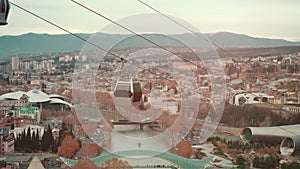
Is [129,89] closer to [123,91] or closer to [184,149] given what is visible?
[123,91]

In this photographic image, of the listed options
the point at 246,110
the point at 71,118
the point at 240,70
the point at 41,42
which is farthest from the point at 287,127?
the point at 41,42

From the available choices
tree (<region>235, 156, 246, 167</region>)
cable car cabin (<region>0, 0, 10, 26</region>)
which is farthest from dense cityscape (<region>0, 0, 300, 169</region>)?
Answer: cable car cabin (<region>0, 0, 10, 26</region>)

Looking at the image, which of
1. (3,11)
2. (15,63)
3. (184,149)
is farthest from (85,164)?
(3,11)

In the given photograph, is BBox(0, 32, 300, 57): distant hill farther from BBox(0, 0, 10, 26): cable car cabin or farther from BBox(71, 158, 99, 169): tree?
BBox(0, 0, 10, 26): cable car cabin

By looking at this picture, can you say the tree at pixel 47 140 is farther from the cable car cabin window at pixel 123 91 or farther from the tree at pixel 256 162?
the tree at pixel 256 162

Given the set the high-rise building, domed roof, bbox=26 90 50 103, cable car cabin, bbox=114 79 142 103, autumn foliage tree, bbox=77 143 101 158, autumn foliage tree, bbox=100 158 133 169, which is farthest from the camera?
autumn foliage tree, bbox=77 143 101 158

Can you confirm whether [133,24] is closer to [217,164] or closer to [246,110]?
[246,110]

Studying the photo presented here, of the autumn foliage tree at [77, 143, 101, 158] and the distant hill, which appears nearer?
the distant hill
